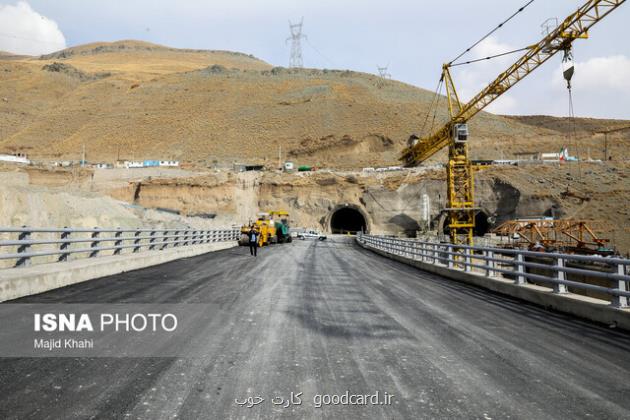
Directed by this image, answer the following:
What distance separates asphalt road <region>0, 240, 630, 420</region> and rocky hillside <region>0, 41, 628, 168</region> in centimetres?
9283

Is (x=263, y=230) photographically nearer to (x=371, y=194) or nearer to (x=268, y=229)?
(x=268, y=229)

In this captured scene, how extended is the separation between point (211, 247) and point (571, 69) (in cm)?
3720

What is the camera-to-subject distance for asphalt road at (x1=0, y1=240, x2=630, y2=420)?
404 cm

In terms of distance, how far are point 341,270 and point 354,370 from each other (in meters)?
13.1

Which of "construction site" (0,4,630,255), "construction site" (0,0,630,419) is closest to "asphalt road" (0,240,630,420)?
"construction site" (0,0,630,419)

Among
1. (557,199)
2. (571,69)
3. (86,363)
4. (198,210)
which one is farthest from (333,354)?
(198,210)

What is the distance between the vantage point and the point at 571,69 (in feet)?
146

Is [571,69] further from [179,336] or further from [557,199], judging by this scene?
[179,336]

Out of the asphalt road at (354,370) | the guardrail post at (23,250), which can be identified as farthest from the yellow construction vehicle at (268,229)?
the asphalt road at (354,370)

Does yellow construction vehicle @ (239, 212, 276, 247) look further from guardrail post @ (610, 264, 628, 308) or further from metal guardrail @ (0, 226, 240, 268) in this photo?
guardrail post @ (610, 264, 628, 308)

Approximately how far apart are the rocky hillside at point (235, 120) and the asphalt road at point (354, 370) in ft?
305

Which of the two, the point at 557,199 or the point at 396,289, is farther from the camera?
the point at 557,199

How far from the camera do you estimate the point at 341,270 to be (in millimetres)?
18141

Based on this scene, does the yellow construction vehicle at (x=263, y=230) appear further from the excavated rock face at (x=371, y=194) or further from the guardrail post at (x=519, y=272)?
the excavated rock face at (x=371, y=194)
